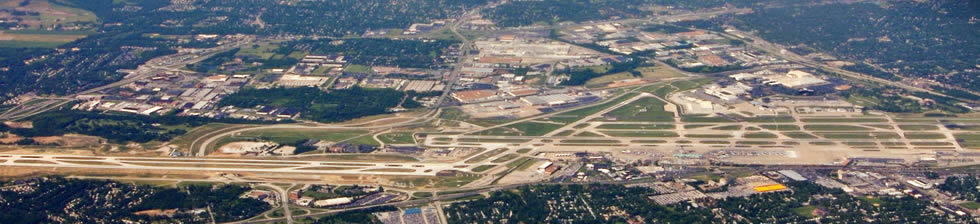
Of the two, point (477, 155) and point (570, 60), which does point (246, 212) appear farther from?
point (570, 60)

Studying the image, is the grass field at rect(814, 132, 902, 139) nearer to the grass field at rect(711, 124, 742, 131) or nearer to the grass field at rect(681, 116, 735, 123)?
the grass field at rect(711, 124, 742, 131)

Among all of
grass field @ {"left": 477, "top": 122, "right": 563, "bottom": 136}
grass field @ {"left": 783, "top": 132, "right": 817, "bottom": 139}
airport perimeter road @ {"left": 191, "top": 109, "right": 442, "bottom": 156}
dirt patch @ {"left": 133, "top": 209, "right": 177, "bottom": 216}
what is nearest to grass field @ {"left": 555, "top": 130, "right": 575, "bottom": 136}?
grass field @ {"left": 477, "top": 122, "right": 563, "bottom": 136}

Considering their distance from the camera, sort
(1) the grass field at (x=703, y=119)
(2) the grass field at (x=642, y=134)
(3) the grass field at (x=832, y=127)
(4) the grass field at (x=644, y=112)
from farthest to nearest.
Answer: (4) the grass field at (x=644, y=112)
(1) the grass field at (x=703, y=119)
(3) the grass field at (x=832, y=127)
(2) the grass field at (x=642, y=134)

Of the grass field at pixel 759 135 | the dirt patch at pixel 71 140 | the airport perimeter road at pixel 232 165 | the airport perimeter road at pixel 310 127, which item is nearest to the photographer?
the airport perimeter road at pixel 232 165

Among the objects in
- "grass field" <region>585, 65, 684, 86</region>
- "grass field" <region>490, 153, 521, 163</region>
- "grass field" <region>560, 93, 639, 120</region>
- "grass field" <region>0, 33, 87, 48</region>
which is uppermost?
"grass field" <region>0, 33, 87, 48</region>

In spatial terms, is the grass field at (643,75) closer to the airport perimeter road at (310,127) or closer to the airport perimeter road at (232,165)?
the airport perimeter road at (310,127)

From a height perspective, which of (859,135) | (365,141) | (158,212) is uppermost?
(859,135)

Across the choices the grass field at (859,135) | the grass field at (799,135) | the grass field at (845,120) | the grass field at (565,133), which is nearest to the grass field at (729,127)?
the grass field at (799,135)

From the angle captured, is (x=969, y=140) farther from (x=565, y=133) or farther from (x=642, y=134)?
(x=565, y=133)

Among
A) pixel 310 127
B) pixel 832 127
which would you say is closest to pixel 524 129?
pixel 310 127
